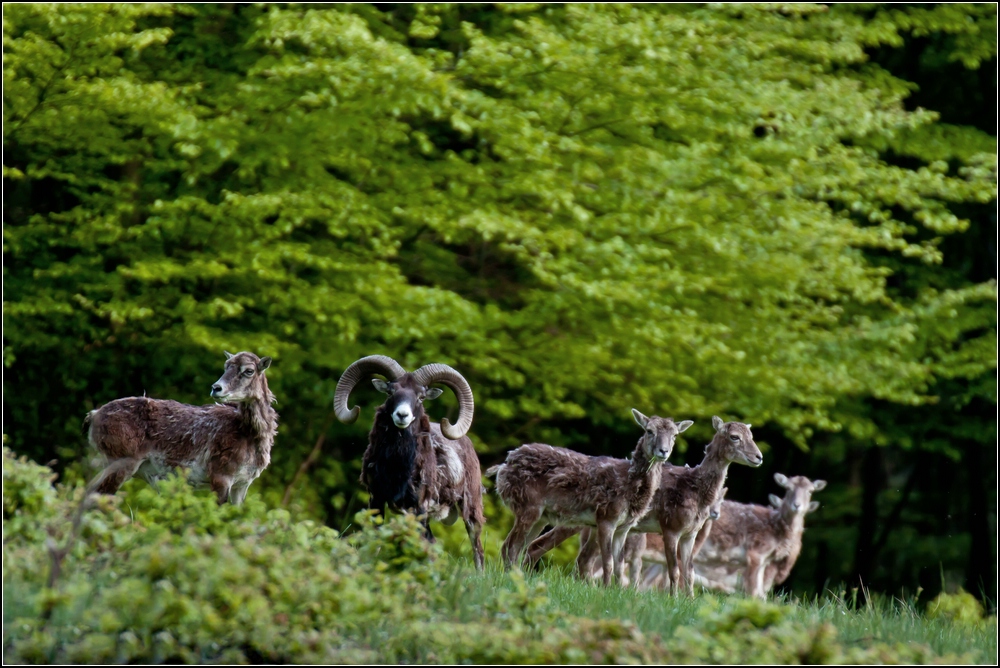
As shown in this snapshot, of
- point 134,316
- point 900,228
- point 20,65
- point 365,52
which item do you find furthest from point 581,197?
point 20,65

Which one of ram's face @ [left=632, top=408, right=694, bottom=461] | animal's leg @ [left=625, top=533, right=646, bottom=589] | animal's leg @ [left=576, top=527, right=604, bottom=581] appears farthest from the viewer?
animal's leg @ [left=625, top=533, right=646, bottom=589]

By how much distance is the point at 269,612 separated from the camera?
599 centimetres

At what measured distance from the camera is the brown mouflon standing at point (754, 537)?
46.2ft

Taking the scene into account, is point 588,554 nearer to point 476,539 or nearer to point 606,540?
point 606,540

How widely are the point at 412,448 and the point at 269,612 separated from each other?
12.0 feet

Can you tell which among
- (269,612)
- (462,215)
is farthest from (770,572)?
(269,612)

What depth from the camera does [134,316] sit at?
13602 mm

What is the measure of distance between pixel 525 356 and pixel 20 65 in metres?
6.38

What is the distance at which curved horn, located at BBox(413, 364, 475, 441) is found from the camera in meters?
9.92

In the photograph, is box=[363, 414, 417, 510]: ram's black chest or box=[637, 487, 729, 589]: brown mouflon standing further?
box=[637, 487, 729, 589]: brown mouflon standing

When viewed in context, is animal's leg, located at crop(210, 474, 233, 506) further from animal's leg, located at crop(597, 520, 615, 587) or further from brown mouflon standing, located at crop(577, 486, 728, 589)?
brown mouflon standing, located at crop(577, 486, 728, 589)

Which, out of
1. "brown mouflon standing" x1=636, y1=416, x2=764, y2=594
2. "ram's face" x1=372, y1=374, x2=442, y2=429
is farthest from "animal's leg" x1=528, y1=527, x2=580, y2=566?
"ram's face" x1=372, y1=374, x2=442, y2=429

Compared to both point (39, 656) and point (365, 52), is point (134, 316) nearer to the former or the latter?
point (365, 52)

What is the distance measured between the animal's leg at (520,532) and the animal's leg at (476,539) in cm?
58
